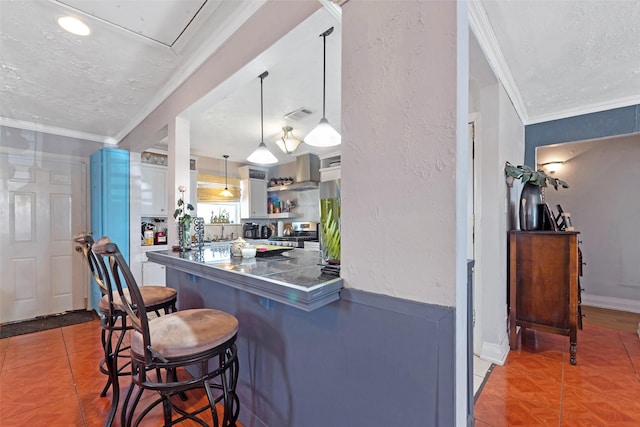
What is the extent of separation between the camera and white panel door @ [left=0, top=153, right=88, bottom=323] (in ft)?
11.0

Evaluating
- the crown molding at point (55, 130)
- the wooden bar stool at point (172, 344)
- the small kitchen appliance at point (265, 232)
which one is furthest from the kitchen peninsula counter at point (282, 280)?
the small kitchen appliance at point (265, 232)

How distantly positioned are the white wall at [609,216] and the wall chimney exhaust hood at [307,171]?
3880 millimetres

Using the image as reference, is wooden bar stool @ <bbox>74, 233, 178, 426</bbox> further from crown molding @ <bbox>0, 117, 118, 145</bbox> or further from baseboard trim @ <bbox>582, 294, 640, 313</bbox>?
baseboard trim @ <bbox>582, 294, 640, 313</bbox>

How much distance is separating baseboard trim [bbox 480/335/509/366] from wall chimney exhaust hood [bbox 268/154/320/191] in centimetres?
347

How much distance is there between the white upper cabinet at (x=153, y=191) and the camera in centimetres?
415

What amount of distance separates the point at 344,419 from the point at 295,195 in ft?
15.6

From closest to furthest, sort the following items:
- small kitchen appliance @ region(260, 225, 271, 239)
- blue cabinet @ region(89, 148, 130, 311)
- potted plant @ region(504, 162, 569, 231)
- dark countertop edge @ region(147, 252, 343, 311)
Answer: dark countertop edge @ region(147, 252, 343, 311) < potted plant @ region(504, 162, 569, 231) < blue cabinet @ region(89, 148, 130, 311) < small kitchen appliance @ region(260, 225, 271, 239)

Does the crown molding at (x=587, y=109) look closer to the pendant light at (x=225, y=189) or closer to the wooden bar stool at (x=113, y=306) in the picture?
the wooden bar stool at (x=113, y=306)

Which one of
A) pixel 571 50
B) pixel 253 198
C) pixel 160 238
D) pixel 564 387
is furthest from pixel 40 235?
pixel 571 50

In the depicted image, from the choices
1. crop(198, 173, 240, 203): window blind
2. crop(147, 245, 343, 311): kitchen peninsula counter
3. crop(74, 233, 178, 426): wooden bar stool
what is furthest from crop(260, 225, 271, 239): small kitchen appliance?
crop(147, 245, 343, 311): kitchen peninsula counter

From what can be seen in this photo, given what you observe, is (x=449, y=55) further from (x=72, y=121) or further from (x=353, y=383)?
(x=72, y=121)

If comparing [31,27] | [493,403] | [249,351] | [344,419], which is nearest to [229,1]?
[31,27]

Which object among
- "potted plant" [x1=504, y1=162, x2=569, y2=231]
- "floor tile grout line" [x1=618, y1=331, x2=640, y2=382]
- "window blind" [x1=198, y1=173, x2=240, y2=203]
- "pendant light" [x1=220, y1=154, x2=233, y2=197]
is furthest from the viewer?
"pendant light" [x1=220, y1=154, x2=233, y2=197]

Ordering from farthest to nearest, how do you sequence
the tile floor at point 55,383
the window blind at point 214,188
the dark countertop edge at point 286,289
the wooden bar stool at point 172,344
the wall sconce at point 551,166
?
1. the window blind at point 214,188
2. the wall sconce at point 551,166
3. the tile floor at point 55,383
4. the wooden bar stool at point 172,344
5. the dark countertop edge at point 286,289
